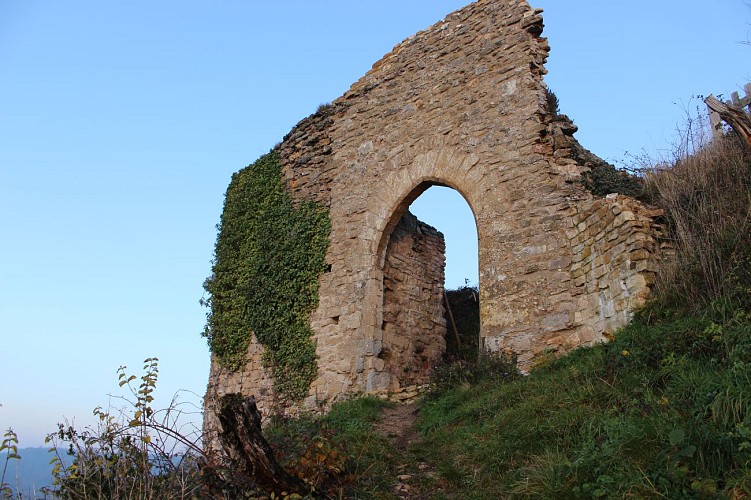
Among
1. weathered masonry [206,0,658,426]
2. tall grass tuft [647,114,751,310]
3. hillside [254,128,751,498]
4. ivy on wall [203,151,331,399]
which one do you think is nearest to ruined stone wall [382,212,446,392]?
weathered masonry [206,0,658,426]

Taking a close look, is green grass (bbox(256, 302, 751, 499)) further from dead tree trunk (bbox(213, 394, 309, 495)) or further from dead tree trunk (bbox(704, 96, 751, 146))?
dead tree trunk (bbox(704, 96, 751, 146))

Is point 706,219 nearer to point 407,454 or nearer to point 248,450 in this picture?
point 407,454

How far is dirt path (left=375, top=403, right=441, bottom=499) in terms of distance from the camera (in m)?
4.78

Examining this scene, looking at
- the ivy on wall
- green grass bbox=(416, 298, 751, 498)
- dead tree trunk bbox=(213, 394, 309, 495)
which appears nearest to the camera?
green grass bbox=(416, 298, 751, 498)

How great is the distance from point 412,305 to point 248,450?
5.55 meters

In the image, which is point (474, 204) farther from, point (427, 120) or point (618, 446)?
point (618, 446)

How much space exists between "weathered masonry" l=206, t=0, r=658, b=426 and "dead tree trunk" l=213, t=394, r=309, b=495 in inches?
135

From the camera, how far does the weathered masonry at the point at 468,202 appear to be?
→ 702cm

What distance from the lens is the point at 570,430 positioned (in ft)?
14.7

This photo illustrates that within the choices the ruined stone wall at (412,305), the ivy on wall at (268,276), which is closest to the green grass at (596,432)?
the ruined stone wall at (412,305)

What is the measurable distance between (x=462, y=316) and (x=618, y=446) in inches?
297

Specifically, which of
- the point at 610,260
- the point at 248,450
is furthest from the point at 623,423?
the point at 610,260

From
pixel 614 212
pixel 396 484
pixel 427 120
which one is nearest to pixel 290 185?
pixel 427 120

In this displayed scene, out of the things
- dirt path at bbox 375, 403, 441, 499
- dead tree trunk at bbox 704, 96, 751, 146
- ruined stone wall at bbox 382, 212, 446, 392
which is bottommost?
dirt path at bbox 375, 403, 441, 499
